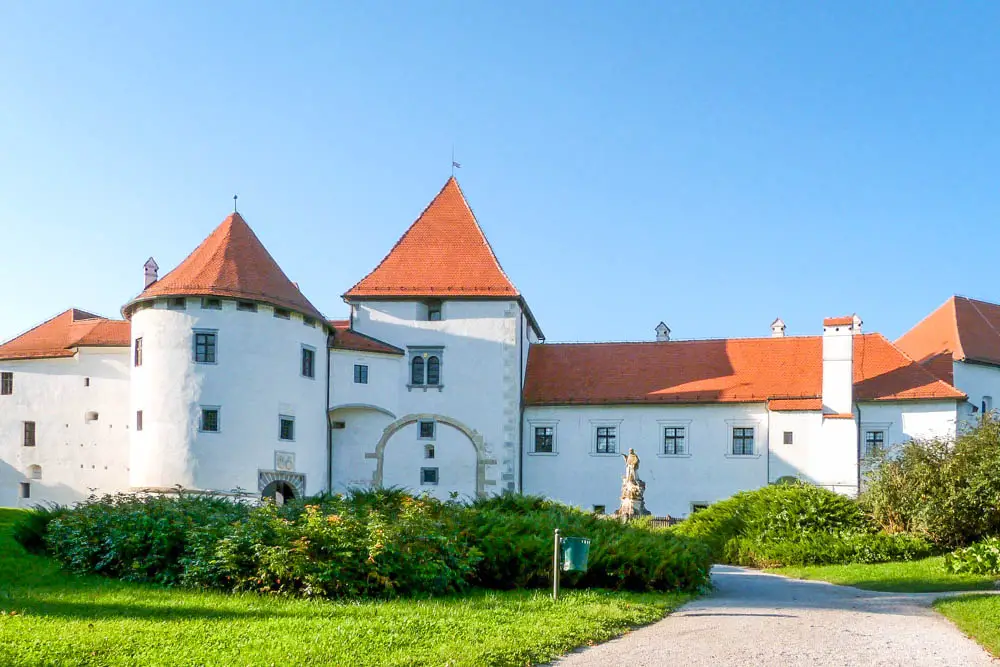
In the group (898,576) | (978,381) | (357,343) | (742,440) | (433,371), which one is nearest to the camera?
(898,576)

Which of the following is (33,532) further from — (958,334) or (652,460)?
(958,334)

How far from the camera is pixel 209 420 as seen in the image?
1142 inches

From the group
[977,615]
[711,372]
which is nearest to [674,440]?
[711,372]

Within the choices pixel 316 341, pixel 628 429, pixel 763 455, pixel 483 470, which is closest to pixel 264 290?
pixel 316 341

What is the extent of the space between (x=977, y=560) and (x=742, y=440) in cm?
1585

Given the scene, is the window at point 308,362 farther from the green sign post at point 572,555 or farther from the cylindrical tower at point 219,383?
the green sign post at point 572,555

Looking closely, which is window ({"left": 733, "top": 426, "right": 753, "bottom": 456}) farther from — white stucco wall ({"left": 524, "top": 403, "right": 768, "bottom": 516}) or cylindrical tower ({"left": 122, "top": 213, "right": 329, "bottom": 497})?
cylindrical tower ({"left": 122, "top": 213, "right": 329, "bottom": 497})

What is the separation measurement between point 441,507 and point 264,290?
1682 cm

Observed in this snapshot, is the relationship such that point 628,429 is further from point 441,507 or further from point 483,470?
point 441,507

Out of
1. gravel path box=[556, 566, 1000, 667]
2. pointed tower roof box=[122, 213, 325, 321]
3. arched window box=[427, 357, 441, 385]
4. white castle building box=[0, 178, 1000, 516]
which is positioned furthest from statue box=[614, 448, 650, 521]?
gravel path box=[556, 566, 1000, 667]

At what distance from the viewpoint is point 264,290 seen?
1184 inches

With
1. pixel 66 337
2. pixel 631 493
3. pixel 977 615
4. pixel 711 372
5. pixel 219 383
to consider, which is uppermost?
pixel 66 337

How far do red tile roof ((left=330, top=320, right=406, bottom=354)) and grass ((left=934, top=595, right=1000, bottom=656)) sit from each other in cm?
2214

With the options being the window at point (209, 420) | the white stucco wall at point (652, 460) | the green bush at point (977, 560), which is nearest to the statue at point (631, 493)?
the white stucco wall at point (652, 460)
